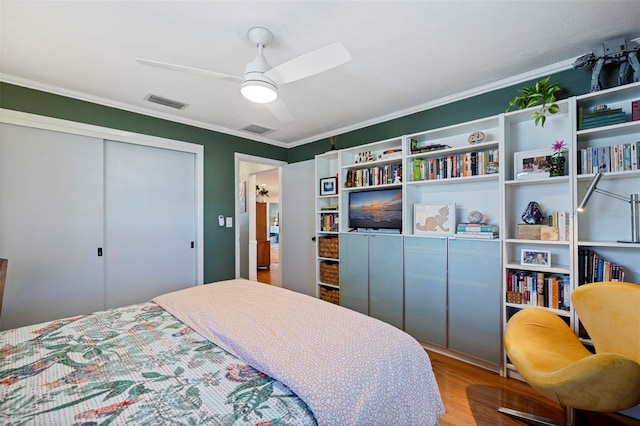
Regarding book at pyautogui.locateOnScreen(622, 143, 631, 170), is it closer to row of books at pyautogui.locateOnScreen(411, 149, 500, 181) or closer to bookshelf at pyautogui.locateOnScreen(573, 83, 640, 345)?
bookshelf at pyautogui.locateOnScreen(573, 83, 640, 345)

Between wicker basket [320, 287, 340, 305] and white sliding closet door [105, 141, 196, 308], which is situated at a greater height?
white sliding closet door [105, 141, 196, 308]

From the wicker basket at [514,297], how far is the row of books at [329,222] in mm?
1943

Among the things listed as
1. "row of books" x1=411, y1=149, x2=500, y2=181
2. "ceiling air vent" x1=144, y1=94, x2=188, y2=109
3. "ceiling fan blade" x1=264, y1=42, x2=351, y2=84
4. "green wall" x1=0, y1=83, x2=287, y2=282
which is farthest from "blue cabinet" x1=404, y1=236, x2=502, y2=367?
"ceiling air vent" x1=144, y1=94, x2=188, y2=109

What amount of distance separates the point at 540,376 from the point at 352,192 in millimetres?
2469

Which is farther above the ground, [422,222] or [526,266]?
[422,222]

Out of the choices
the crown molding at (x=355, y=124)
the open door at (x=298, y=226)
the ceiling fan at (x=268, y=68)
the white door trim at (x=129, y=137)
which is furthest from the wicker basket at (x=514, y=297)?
the white door trim at (x=129, y=137)

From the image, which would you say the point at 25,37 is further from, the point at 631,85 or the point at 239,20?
the point at 631,85

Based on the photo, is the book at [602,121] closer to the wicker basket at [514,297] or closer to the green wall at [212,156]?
the wicker basket at [514,297]

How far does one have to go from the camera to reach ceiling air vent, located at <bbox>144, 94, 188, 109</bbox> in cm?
279

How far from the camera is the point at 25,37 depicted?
1.87 m

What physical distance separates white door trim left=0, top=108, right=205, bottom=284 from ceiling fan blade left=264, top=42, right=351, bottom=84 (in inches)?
83.8

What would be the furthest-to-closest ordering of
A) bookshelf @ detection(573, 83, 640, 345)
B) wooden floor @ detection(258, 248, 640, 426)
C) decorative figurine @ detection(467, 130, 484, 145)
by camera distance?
decorative figurine @ detection(467, 130, 484, 145)
bookshelf @ detection(573, 83, 640, 345)
wooden floor @ detection(258, 248, 640, 426)

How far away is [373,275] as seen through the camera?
314 centimetres

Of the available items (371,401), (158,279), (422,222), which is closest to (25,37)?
(158,279)
